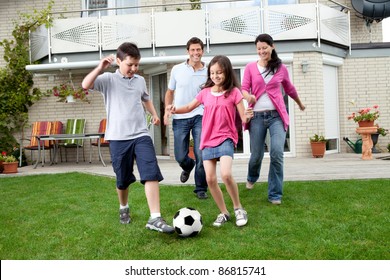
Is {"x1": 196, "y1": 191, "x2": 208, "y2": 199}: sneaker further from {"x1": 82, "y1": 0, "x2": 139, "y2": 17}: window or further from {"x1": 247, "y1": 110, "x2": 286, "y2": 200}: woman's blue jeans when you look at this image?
{"x1": 82, "y1": 0, "x2": 139, "y2": 17}: window

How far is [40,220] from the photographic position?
15.2 feet

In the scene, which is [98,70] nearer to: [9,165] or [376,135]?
[9,165]

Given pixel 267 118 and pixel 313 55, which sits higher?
pixel 313 55

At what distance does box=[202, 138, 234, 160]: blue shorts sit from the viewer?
160 inches

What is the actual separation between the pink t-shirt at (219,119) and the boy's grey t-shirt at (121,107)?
23.2 inches

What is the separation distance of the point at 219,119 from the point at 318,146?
7101mm

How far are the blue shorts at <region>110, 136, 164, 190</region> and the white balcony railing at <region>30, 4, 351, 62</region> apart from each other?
735 cm

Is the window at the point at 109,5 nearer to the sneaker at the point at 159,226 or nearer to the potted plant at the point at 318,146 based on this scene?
the potted plant at the point at 318,146

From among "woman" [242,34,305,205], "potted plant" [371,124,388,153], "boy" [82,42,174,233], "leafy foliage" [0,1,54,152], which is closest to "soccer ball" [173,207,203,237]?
"boy" [82,42,174,233]

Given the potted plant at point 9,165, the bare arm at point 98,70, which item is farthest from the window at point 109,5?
the bare arm at point 98,70

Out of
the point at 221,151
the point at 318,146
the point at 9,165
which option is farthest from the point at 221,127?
the point at 318,146
